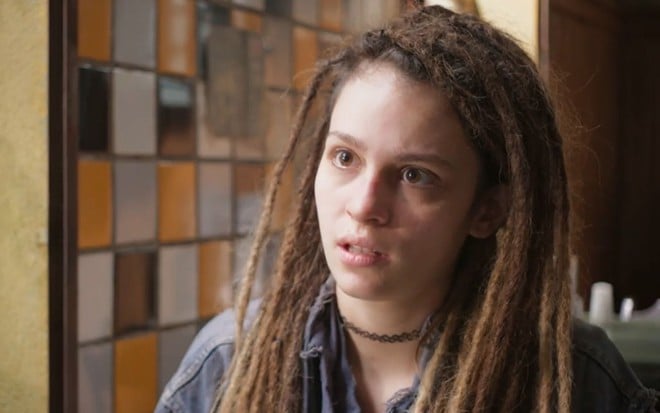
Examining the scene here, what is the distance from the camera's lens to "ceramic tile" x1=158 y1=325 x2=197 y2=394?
1.23m

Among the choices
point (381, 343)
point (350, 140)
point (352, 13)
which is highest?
point (352, 13)

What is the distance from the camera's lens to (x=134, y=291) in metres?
1.19

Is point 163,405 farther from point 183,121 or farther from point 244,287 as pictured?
point 183,121

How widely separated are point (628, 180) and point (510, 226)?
0.61 m

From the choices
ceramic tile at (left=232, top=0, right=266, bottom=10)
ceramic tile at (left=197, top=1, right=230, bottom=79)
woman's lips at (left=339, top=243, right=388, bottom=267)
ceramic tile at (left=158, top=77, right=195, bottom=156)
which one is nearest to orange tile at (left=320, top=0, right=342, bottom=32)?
ceramic tile at (left=232, top=0, right=266, bottom=10)

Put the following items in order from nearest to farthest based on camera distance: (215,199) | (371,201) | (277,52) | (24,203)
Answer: (371,201), (24,203), (215,199), (277,52)

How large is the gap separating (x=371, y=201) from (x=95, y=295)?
520mm

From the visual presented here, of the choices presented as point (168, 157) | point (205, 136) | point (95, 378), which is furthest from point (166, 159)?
point (95, 378)

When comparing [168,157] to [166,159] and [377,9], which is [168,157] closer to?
[166,159]

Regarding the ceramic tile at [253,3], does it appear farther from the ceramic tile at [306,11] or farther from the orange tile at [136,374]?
the orange tile at [136,374]

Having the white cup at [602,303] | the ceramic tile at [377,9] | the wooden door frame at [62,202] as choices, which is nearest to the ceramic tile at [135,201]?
the wooden door frame at [62,202]

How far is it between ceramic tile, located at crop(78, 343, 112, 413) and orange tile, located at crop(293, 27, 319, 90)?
621mm

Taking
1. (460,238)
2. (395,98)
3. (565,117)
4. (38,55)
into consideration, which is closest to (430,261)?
(460,238)

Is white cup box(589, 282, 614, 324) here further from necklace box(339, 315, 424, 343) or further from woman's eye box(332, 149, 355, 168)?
woman's eye box(332, 149, 355, 168)
